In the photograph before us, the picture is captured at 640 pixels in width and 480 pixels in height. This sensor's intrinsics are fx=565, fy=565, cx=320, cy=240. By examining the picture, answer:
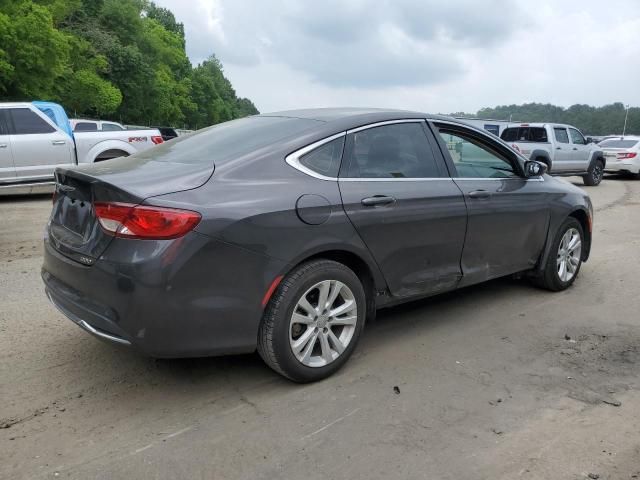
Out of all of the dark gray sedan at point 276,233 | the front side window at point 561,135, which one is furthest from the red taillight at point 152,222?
the front side window at point 561,135

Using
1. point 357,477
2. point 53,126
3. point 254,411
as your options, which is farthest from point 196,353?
point 53,126

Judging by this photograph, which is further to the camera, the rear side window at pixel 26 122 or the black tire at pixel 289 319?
the rear side window at pixel 26 122

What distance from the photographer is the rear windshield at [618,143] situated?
19.6 m

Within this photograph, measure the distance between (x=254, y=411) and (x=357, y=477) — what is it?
0.77 m

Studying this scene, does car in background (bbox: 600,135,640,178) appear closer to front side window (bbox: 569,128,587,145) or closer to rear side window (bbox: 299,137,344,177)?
front side window (bbox: 569,128,587,145)

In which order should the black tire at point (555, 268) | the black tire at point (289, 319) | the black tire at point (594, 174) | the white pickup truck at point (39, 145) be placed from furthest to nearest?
the black tire at point (594, 174) < the white pickup truck at point (39, 145) < the black tire at point (555, 268) < the black tire at point (289, 319)

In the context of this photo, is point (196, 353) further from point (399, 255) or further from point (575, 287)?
point (575, 287)

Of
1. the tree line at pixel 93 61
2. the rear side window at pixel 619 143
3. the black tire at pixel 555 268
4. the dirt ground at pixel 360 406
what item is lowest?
the dirt ground at pixel 360 406

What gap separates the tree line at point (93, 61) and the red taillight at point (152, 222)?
72.5 feet

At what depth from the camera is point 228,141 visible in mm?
3689

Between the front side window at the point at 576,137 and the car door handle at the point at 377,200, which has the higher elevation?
the front side window at the point at 576,137

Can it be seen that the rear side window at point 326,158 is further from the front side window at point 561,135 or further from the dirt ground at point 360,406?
the front side window at point 561,135

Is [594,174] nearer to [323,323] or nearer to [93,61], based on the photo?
[323,323]

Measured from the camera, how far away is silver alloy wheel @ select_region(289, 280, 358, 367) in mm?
3287
